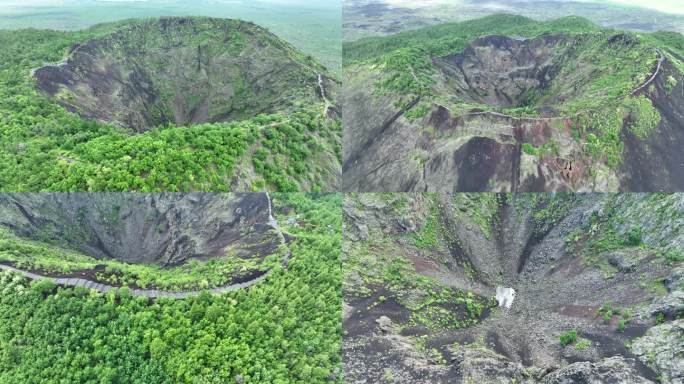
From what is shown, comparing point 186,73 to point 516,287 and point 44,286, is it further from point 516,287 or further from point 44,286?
point 516,287

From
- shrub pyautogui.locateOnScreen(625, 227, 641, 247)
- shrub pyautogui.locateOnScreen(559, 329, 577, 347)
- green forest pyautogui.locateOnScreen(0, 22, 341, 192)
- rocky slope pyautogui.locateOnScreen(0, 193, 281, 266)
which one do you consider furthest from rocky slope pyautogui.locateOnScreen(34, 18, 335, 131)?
shrub pyautogui.locateOnScreen(559, 329, 577, 347)

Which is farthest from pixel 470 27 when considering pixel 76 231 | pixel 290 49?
pixel 76 231

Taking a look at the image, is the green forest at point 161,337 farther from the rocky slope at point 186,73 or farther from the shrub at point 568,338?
the rocky slope at point 186,73

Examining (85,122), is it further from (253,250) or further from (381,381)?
(381,381)

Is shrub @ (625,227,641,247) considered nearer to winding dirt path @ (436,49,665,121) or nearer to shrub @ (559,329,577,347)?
shrub @ (559,329,577,347)

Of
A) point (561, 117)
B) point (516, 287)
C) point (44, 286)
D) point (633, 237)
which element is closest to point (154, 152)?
point (44, 286)
